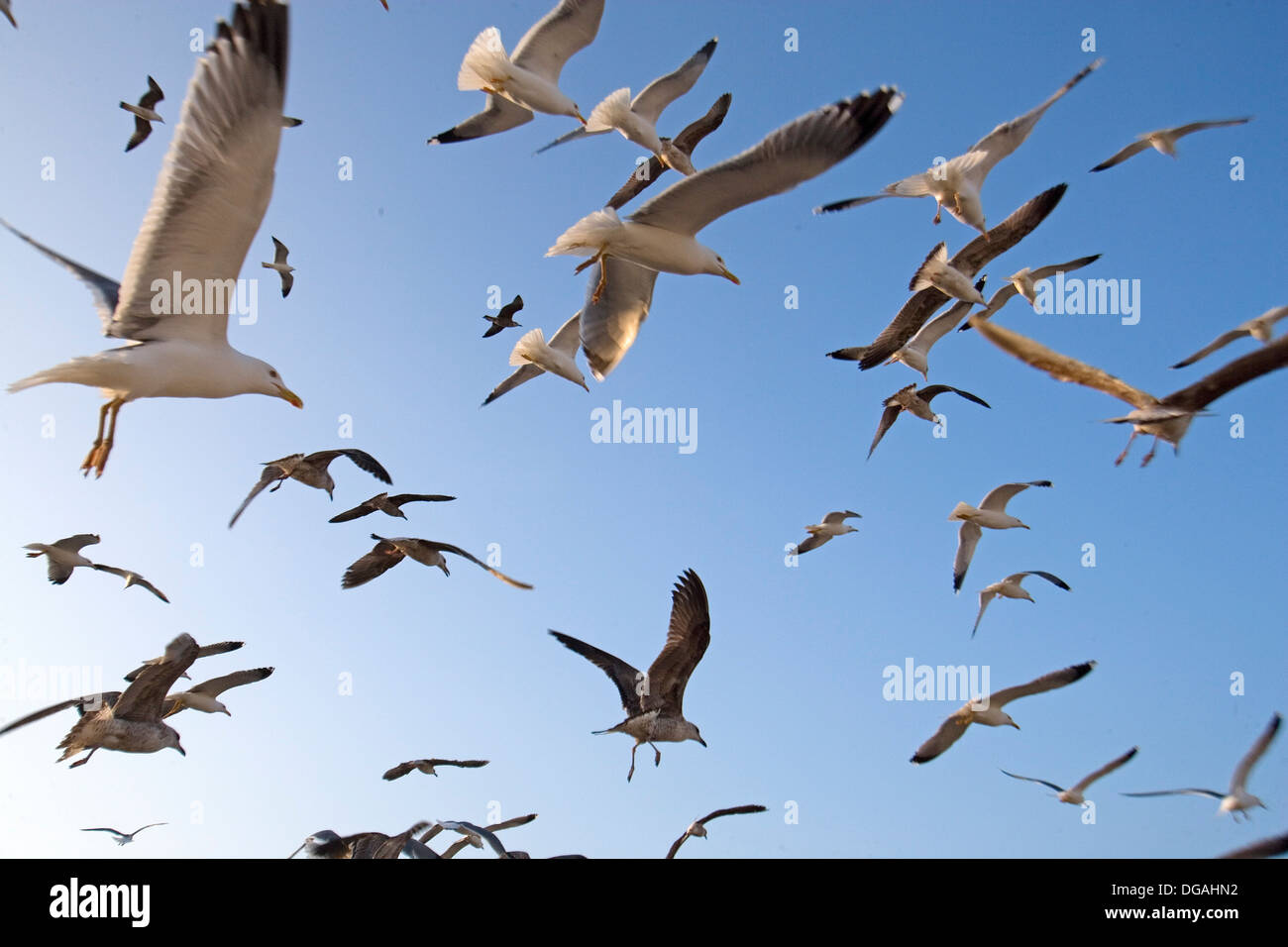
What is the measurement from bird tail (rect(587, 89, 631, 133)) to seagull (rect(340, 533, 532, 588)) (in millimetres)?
3505

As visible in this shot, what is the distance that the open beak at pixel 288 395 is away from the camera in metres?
6.41

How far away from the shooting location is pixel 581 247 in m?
6.53

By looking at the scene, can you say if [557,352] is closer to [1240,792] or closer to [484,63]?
[484,63]

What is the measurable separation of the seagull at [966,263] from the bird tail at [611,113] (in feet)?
9.62

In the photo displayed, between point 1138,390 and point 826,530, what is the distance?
709cm

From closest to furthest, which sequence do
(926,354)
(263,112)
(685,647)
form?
(263,112) → (685,647) → (926,354)

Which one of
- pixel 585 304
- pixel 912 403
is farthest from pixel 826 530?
pixel 585 304

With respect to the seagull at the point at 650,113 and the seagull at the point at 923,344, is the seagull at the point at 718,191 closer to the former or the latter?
the seagull at the point at 650,113

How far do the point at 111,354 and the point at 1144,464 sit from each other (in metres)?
5.65

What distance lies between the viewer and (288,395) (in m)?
6.44

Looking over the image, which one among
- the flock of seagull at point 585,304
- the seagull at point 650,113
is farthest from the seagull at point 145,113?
the seagull at point 650,113
